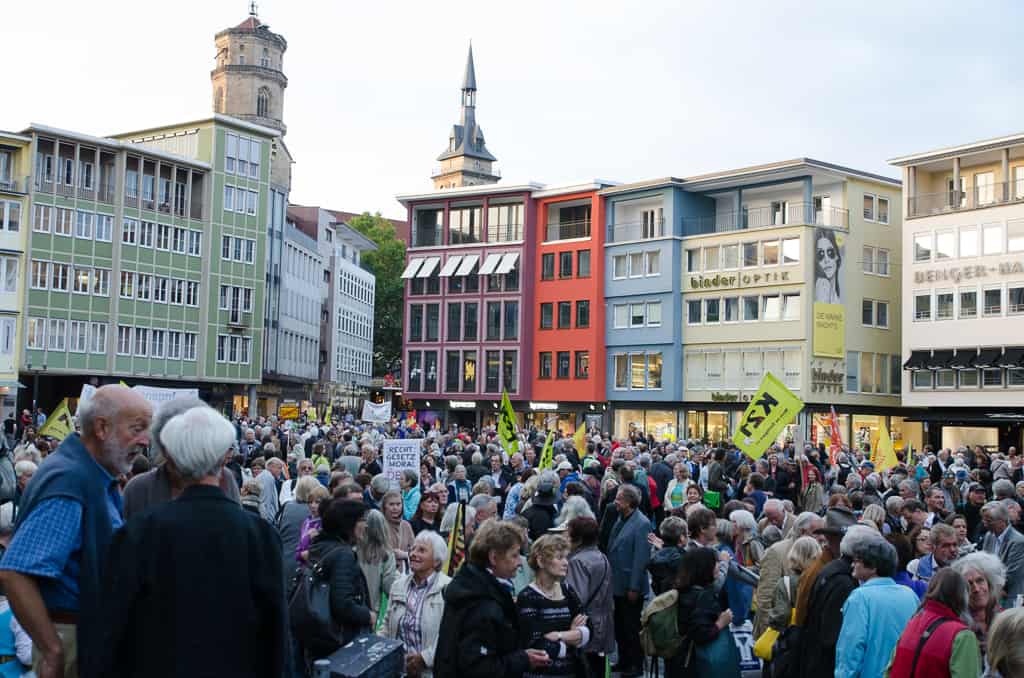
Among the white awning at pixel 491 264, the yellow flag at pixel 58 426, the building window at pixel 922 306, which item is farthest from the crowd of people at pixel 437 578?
the white awning at pixel 491 264

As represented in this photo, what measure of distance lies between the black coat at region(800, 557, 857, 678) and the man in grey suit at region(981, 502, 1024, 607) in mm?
3697

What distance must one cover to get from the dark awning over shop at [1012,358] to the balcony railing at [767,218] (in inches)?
396

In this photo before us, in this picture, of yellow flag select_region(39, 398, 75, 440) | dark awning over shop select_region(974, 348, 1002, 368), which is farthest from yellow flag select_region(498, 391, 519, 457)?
dark awning over shop select_region(974, 348, 1002, 368)

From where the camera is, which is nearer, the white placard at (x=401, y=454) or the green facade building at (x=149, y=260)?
the white placard at (x=401, y=454)

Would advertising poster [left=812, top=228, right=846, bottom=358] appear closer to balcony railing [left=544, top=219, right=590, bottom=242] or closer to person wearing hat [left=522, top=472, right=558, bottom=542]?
balcony railing [left=544, top=219, right=590, bottom=242]

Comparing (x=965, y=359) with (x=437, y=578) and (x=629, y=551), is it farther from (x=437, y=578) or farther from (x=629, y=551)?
(x=437, y=578)

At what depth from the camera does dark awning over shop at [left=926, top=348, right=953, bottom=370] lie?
53000mm

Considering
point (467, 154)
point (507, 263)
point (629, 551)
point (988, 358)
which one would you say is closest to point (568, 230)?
point (507, 263)

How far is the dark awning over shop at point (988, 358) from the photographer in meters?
51.0

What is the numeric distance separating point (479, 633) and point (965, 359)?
1986 inches

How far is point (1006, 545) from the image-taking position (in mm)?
10961

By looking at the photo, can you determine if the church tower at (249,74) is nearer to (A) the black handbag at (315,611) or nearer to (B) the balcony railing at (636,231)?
→ (B) the balcony railing at (636,231)

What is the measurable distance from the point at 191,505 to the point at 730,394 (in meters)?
55.8

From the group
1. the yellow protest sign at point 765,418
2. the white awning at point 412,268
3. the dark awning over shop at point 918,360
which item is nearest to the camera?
the yellow protest sign at point 765,418
